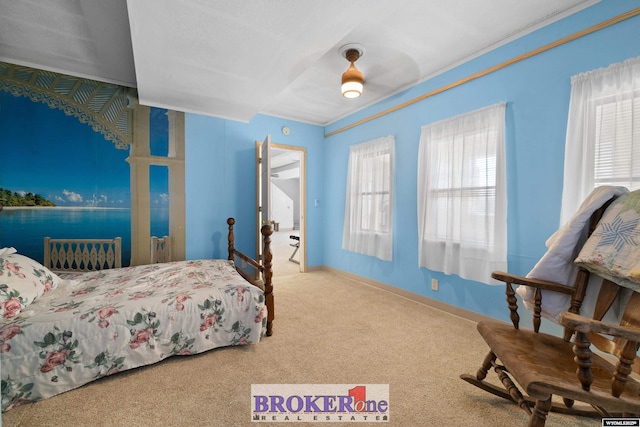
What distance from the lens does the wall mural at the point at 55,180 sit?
2.83 m

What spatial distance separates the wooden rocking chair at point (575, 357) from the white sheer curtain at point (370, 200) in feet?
6.78

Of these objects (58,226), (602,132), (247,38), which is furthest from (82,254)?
(602,132)

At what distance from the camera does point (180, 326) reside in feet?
6.61

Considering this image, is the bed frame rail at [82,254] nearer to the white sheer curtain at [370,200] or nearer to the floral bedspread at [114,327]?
the floral bedspread at [114,327]

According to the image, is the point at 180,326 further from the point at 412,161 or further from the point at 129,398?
the point at 412,161

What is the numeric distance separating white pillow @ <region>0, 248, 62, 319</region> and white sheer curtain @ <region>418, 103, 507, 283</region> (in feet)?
11.3

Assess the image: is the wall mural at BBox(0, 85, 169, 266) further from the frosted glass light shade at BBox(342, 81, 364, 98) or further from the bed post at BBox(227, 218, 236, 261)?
the frosted glass light shade at BBox(342, 81, 364, 98)

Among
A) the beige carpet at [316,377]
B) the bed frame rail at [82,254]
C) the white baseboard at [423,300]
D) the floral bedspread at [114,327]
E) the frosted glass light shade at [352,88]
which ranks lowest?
the beige carpet at [316,377]

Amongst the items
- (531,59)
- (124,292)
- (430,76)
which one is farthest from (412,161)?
(124,292)

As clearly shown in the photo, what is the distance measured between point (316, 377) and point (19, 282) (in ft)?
7.15

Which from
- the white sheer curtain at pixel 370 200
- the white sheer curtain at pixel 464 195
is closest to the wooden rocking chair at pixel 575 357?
the white sheer curtain at pixel 464 195

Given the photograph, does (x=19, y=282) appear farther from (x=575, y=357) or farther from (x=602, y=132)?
(x=602, y=132)

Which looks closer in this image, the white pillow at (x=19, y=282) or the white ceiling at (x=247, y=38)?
the white pillow at (x=19, y=282)

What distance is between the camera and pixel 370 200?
391 cm
